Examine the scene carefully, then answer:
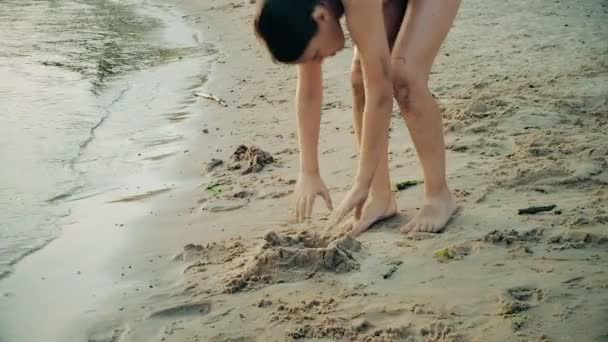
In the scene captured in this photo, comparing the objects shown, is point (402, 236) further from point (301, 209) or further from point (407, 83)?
point (407, 83)

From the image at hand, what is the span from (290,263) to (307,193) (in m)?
0.36

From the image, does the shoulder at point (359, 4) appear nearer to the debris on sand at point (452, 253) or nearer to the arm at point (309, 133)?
the arm at point (309, 133)

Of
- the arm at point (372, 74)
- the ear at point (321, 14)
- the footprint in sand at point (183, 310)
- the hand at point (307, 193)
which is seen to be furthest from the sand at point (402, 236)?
the ear at point (321, 14)

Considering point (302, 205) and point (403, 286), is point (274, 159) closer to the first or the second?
point (302, 205)

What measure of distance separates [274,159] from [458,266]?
2006mm

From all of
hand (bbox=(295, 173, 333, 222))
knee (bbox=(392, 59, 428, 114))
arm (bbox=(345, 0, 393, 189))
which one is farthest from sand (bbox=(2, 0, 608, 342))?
knee (bbox=(392, 59, 428, 114))

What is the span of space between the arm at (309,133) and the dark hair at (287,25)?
0.48 meters

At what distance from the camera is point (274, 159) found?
4.86 metres

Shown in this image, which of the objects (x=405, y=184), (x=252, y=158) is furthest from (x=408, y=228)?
(x=252, y=158)

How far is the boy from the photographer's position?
9.54 feet

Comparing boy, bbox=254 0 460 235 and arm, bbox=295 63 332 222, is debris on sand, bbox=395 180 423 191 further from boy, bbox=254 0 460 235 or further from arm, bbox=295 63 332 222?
arm, bbox=295 63 332 222

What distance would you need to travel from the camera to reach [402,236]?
3449mm

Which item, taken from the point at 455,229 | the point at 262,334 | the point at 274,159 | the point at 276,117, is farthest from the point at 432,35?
the point at 276,117

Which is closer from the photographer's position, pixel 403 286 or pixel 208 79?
pixel 403 286
